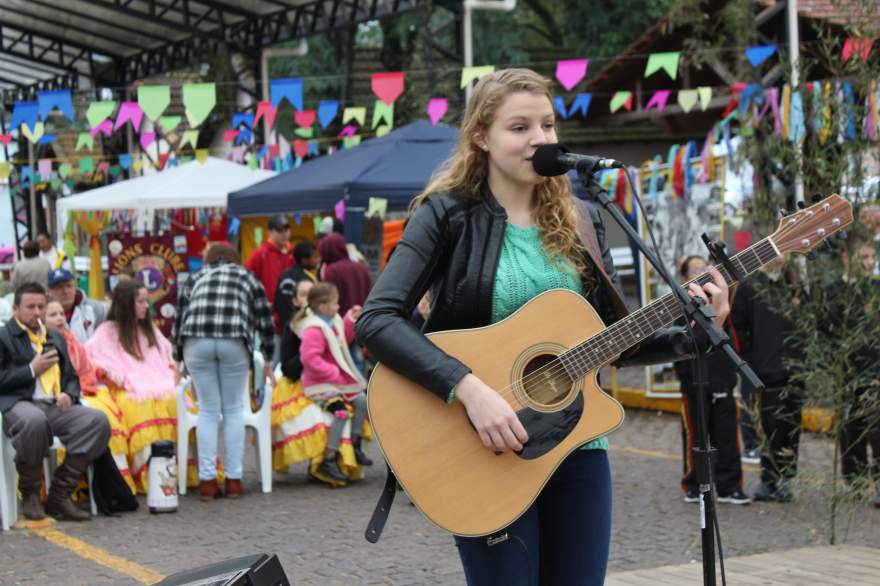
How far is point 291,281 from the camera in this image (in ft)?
37.1

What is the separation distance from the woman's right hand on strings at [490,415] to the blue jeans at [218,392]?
6008 millimetres

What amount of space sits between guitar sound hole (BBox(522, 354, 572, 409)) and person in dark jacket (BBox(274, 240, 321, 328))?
815cm

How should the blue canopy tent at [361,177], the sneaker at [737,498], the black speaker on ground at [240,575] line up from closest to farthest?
the black speaker on ground at [240,575] → the sneaker at [737,498] → the blue canopy tent at [361,177]

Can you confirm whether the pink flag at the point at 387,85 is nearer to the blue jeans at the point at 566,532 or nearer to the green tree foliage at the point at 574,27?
the green tree foliage at the point at 574,27

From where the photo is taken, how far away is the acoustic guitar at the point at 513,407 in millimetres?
3049

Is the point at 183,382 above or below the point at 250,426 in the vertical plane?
above

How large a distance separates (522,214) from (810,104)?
4.14 metres

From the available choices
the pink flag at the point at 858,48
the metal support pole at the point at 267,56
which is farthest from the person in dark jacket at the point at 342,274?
the metal support pole at the point at 267,56

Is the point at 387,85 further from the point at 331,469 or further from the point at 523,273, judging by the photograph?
the point at 523,273

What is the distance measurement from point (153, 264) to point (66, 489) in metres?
7.09

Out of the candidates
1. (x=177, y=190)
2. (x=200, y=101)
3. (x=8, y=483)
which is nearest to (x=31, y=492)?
(x=8, y=483)

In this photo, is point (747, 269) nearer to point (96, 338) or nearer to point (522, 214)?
point (522, 214)

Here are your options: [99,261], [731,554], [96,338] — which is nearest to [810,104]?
[731,554]

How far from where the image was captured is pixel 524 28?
31.7 m
